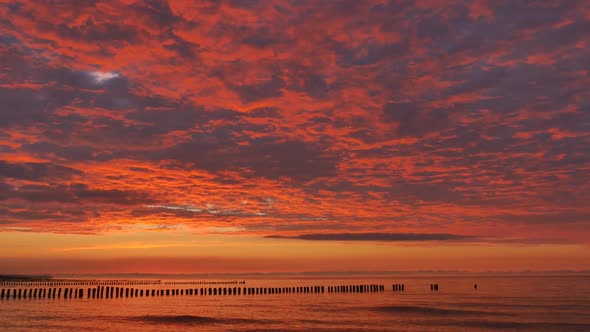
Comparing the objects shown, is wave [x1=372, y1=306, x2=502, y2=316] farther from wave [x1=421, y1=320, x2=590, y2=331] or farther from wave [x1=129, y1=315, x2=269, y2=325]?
wave [x1=129, y1=315, x2=269, y2=325]

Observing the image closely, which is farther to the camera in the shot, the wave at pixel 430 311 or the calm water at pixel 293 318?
the wave at pixel 430 311

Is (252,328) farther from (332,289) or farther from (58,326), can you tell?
(332,289)

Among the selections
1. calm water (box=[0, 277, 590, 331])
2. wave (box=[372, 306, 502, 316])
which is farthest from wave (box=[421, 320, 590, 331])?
wave (box=[372, 306, 502, 316])

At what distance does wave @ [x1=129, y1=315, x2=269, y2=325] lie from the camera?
5144 cm

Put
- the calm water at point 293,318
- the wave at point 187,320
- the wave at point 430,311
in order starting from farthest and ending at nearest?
the wave at point 430,311 < the wave at point 187,320 < the calm water at point 293,318

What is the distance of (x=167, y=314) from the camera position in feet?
195

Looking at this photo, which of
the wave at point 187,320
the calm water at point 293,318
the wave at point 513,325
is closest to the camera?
the wave at point 513,325

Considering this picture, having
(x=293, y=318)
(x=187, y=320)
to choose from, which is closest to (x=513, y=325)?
(x=293, y=318)

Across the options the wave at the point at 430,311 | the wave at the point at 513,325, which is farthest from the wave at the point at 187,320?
the wave at the point at 430,311

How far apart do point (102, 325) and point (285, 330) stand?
57.8 ft

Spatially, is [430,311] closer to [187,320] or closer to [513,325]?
[513,325]

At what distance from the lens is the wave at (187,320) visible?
5144 cm

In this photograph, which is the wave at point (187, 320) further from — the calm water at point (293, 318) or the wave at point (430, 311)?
the wave at point (430, 311)

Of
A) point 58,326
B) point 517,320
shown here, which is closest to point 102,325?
point 58,326
